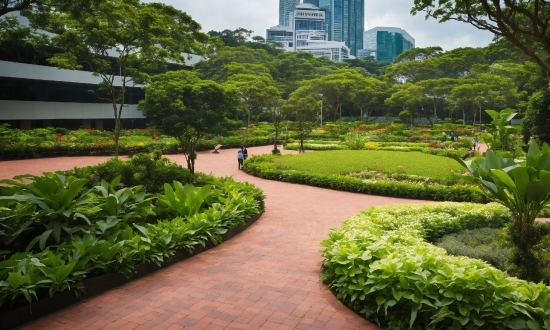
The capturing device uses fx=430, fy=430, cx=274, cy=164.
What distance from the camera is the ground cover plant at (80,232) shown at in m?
4.70

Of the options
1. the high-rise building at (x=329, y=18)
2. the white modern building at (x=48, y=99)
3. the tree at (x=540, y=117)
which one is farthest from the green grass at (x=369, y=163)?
the high-rise building at (x=329, y=18)

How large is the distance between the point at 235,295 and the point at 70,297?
1874 millimetres

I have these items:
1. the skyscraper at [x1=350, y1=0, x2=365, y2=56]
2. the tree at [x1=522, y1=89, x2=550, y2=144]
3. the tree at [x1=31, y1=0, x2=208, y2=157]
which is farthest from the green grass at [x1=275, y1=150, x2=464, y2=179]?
the skyscraper at [x1=350, y1=0, x2=365, y2=56]

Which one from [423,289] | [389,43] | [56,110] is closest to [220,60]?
[56,110]

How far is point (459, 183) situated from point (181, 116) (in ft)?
30.5

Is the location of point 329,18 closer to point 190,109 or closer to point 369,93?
point 369,93

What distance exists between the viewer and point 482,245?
689 centimetres

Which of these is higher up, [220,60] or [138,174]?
[220,60]

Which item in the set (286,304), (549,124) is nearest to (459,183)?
(549,124)

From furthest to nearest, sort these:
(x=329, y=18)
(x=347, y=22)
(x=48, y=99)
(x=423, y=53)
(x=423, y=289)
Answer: (x=329, y=18) → (x=347, y=22) → (x=423, y=53) → (x=48, y=99) → (x=423, y=289)

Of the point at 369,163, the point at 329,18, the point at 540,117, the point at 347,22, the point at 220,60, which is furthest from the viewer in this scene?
the point at 329,18

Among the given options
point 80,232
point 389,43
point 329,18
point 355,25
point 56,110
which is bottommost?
point 80,232

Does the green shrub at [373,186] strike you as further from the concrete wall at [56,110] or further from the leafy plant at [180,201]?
the concrete wall at [56,110]

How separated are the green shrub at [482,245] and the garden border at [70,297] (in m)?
4.12
